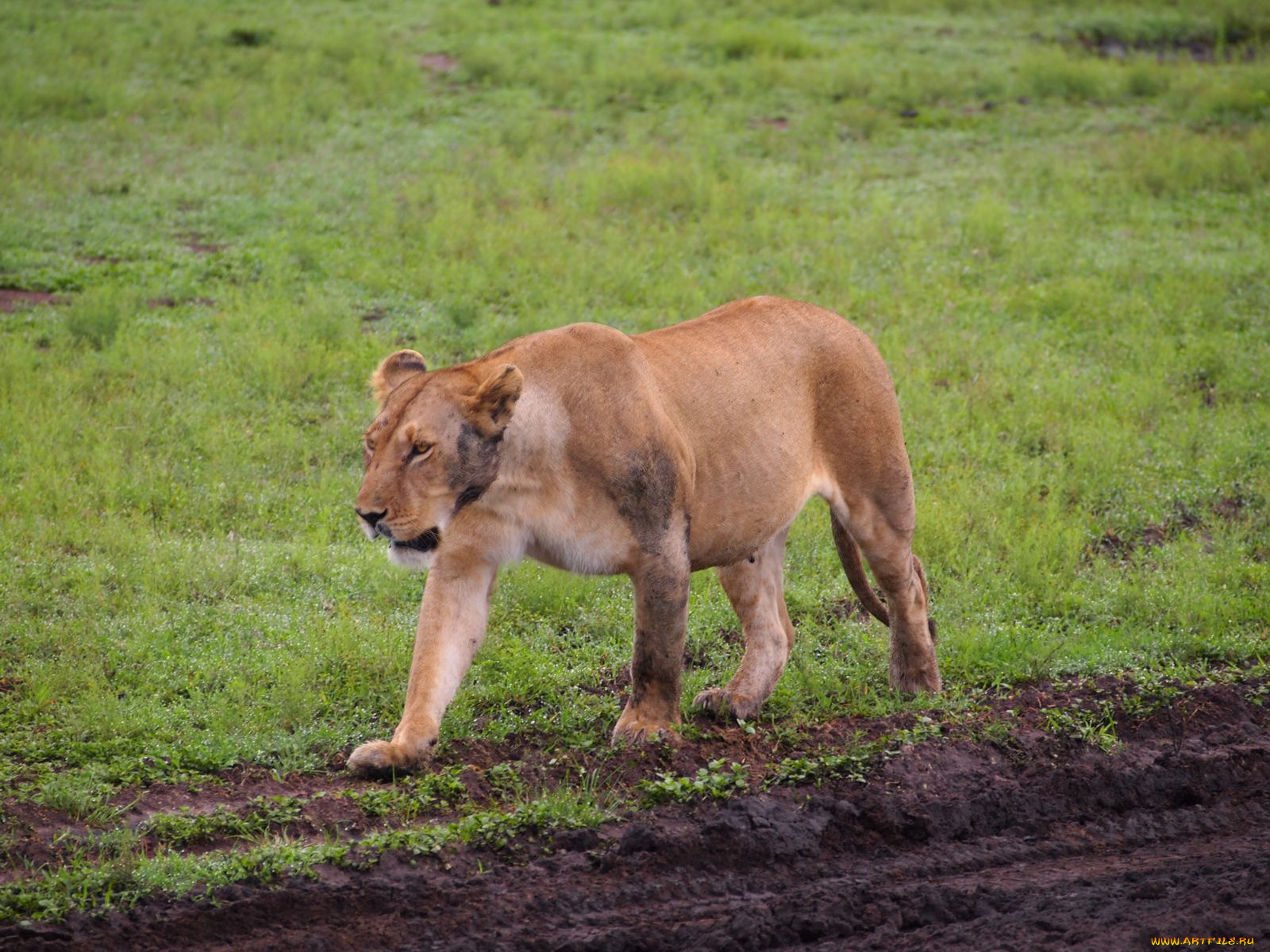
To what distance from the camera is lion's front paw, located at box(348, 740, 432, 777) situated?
5.39m

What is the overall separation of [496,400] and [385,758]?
1.42 metres

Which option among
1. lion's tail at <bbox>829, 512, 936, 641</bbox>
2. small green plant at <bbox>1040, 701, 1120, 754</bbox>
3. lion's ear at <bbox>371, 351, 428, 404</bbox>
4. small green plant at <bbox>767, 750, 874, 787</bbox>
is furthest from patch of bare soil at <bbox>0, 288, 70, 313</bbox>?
small green plant at <bbox>1040, 701, 1120, 754</bbox>

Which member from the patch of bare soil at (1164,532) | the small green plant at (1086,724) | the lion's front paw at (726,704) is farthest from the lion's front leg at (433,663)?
the patch of bare soil at (1164,532)

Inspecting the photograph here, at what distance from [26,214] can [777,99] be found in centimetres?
899

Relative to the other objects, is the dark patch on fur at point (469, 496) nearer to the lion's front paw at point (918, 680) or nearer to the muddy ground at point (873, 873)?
the muddy ground at point (873, 873)

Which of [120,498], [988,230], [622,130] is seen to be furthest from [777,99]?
[120,498]

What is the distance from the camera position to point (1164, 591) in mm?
7574

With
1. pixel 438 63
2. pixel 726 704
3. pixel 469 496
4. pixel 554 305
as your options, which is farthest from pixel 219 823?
pixel 438 63

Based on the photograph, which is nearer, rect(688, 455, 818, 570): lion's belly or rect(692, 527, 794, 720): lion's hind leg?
rect(688, 455, 818, 570): lion's belly

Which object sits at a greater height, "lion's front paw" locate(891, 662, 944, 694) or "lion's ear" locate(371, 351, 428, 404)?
"lion's ear" locate(371, 351, 428, 404)

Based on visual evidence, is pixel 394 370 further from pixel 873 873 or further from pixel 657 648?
pixel 873 873

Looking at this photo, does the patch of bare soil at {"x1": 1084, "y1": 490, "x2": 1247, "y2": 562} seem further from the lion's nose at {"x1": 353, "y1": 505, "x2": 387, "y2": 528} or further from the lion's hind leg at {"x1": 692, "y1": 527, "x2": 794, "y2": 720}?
the lion's nose at {"x1": 353, "y1": 505, "x2": 387, "y2": 528}

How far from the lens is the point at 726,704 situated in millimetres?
6219

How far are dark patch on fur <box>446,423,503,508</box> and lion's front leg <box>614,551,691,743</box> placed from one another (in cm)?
72
